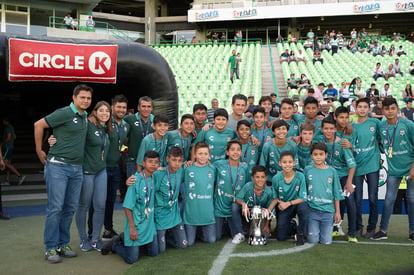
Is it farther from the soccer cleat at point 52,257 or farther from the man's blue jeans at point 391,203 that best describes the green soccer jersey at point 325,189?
the soccer cleat at point 52,257

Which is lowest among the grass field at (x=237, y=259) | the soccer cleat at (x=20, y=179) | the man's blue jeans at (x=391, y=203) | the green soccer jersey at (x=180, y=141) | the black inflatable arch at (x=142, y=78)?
the grass field at (x=237, y=259)

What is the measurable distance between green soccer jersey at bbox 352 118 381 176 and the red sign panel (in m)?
4.19

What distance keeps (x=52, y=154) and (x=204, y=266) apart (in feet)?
6.49

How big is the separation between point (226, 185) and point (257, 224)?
0.62 meters

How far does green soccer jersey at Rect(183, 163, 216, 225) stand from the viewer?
179 inches

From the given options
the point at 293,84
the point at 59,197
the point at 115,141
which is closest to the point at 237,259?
the point at 59,197

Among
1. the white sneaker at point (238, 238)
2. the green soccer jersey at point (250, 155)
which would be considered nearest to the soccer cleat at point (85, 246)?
the white sneaker at point (238, 238)

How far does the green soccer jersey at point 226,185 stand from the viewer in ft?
15.5

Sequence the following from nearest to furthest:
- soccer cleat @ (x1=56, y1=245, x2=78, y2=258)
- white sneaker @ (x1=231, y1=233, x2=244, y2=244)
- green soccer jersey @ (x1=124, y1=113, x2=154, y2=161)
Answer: soccer cleat @ (x1=56, y1=245, x2=78, y2=258) < white sneaker @ (x1=231, y1=233, x2=244, y2=244) < green soccer jersey @ (x1=124, y1=113, x2=154, y2=161)

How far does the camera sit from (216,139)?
16.2 feet

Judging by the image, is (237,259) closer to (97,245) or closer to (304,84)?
→ (97,245)

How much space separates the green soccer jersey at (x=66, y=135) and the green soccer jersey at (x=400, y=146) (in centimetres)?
374

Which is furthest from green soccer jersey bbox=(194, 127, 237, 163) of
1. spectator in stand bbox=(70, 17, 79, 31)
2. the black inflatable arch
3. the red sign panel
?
spectator in stand bbox=(70, 17, 79, 31)

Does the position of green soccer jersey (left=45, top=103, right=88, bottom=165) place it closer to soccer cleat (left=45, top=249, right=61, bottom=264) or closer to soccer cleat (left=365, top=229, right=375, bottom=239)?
A: soccer cleat (left=45, top=249, right=61, bottom=264)
